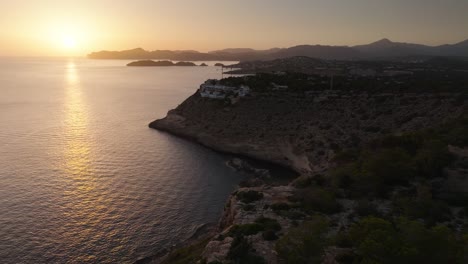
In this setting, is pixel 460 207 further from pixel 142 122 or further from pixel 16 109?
pixel 16 109

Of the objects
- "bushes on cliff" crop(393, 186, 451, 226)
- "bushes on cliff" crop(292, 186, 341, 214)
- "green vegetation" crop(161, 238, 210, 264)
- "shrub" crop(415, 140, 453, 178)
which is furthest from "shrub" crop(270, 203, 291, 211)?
"shrub" crop(415, 140, 453, 178)

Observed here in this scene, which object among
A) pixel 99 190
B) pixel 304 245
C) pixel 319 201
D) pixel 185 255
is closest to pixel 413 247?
pixel 304 245

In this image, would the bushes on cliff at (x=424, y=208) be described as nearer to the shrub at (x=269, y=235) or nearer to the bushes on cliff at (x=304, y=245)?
the shrub at (x=269, y=235)

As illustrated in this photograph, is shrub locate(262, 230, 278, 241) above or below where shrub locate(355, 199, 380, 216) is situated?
below

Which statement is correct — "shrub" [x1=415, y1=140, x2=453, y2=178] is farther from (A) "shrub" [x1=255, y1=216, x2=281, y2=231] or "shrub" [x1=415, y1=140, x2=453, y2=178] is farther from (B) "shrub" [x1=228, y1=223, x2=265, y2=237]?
(B) "shrub" [x1=228, y1=223, x2=265, y2=237]

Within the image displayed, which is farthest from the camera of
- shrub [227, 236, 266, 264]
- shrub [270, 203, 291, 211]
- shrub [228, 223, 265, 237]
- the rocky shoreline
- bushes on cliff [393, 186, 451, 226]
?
the rocky shoreline

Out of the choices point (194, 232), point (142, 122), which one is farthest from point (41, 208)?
point (142, 122)

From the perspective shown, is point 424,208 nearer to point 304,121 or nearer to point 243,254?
point 243,254
